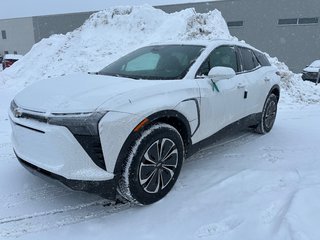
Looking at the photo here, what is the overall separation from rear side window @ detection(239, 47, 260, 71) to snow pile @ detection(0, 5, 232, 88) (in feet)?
17.4

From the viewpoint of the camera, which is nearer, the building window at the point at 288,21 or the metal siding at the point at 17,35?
the building window at the point at 288,21

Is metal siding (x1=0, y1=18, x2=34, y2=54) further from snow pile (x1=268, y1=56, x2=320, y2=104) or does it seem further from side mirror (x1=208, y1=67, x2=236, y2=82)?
side mirror (x1=208, y1=67, x2=236, y2=82)

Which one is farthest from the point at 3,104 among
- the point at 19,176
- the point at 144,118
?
the point at 144,118

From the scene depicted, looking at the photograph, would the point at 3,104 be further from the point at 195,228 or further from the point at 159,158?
the point at 195,228

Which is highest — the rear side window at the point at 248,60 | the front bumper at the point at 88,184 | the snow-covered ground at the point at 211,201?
the rear side window at the point at 248,60

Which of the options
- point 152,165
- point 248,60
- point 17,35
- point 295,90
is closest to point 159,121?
point 152,165

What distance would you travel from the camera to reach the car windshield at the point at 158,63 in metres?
3.84

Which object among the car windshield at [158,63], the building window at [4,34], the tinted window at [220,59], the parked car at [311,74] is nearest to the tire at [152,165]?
the car windshield at [158,63]

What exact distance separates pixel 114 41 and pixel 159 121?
9.03 m

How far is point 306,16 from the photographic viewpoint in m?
22.0

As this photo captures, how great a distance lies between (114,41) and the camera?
460 inches

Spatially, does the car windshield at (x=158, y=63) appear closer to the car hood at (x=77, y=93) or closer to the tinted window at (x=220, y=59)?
the tinted window at (x=220, y=59)

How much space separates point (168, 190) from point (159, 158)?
0.42 metres

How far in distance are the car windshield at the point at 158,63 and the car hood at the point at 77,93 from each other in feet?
1.26
